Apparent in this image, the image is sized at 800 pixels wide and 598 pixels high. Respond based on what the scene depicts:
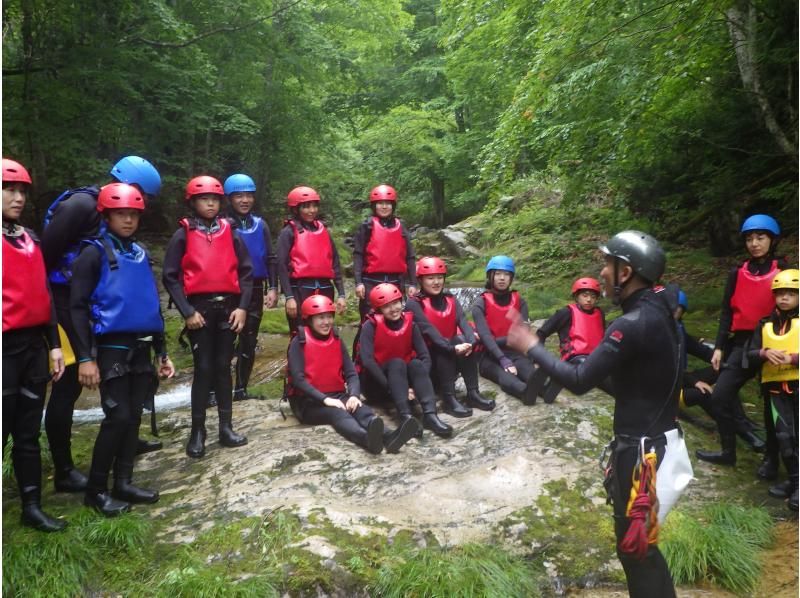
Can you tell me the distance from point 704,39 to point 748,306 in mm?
3837

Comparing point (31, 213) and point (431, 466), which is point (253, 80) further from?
point (431, 466)

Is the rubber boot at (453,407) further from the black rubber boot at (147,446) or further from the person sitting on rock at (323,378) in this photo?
the black rubber boot at (147,446)

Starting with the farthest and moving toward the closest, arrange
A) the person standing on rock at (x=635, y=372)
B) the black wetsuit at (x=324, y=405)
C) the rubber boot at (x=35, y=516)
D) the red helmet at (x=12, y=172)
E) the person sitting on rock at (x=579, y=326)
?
the person sitting on rock at (x=579, y=326), the black wetsuit at (x=324, y=405), the rubber boot at (x=35, y=516), the red helmet at (x=12, y=172), the person standing on rock at (x=635, y=372)

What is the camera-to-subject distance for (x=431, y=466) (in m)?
4.73

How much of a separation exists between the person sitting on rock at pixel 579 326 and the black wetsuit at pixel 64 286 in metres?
4.17

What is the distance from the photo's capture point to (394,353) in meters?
5.73

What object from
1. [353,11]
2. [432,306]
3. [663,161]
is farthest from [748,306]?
[353,11]

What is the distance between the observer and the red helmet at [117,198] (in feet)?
12.6

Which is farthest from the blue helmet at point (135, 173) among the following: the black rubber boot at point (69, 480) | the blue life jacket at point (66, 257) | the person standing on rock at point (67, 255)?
the black rubber boot at point (69, 480)

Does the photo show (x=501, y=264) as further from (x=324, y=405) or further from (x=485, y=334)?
(x=324, y=405)

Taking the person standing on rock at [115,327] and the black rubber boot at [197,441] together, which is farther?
the black rubber boot at [197,441]

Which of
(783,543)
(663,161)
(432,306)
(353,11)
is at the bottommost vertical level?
(783,543)

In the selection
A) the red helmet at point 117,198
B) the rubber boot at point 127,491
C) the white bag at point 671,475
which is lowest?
the rubber boot at point 127,491

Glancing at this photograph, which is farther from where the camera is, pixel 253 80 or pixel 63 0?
pixel 253 80
